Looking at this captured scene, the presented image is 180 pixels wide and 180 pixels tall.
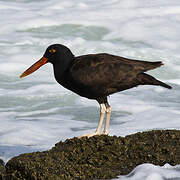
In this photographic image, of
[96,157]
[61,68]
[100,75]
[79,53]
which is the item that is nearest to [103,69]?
[100,75]

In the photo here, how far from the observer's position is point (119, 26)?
1986 cm

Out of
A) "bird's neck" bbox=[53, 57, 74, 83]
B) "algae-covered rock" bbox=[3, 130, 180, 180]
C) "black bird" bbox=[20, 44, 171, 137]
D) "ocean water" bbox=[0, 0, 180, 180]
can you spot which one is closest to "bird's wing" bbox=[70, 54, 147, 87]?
"black bird" bbox=[20, 44, 171, 137]

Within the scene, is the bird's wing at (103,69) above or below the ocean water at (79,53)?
above

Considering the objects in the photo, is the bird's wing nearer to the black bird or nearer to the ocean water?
the black bird

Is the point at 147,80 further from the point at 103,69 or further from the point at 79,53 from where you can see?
the point at 79,53

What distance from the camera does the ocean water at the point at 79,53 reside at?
9.98 m

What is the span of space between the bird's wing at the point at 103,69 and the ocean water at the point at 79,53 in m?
1.83

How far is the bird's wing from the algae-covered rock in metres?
1.02

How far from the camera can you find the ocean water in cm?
998

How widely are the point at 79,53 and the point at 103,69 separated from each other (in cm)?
1063

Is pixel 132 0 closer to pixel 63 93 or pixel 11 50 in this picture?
pixel 11 50

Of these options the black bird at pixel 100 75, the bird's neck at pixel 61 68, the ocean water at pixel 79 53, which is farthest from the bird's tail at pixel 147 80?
the ocean water at pixel 79 53

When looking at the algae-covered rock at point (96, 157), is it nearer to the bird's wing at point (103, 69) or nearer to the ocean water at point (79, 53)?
the ocean water at point (79, 53)

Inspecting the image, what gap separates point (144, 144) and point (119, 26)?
14690mm
